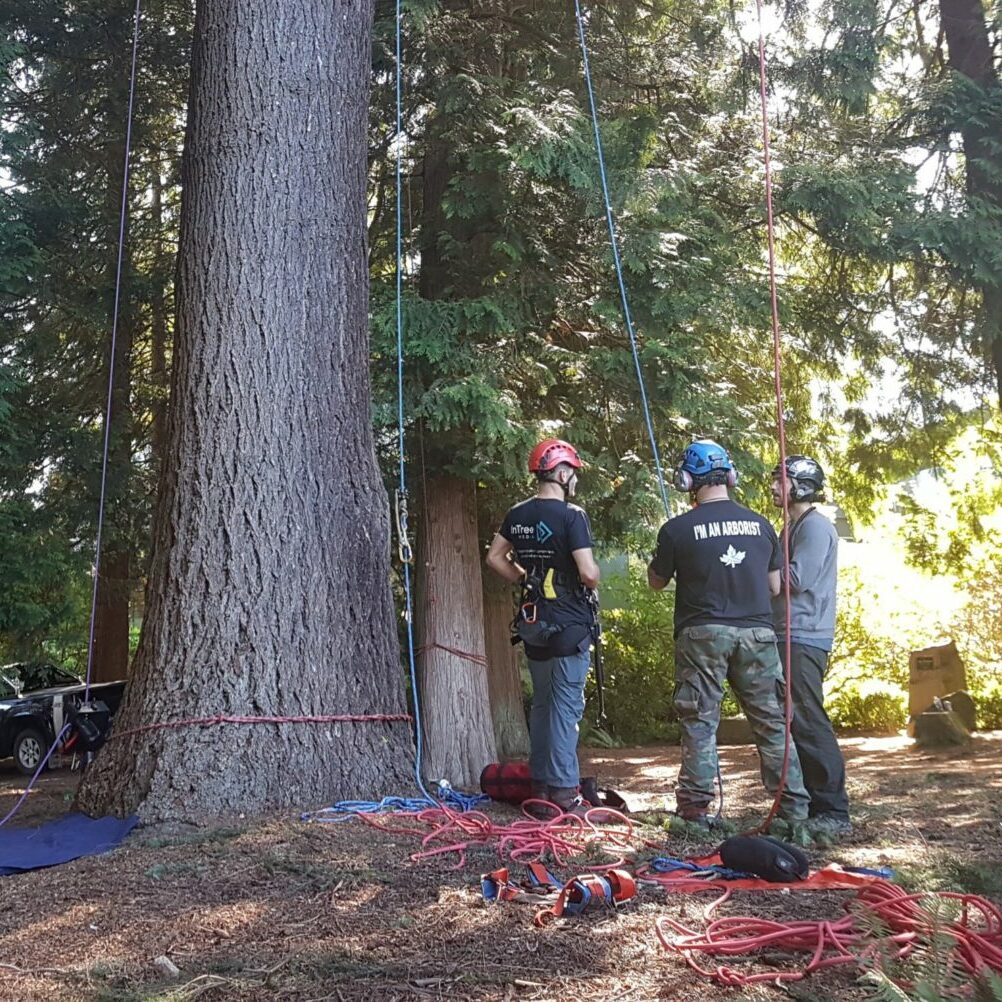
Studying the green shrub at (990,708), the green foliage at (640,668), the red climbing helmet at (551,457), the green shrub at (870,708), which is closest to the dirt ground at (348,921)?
the red climbing helmet at (551,457)

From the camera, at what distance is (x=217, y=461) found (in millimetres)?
5742

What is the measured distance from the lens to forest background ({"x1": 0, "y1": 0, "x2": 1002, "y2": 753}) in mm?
7984

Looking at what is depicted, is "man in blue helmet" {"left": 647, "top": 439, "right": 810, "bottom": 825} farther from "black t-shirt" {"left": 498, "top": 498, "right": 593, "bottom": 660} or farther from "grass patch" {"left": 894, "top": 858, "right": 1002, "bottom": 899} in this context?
"grass patch" {"left": 894, "top": 858, "right": 1002, "bottom": 899}

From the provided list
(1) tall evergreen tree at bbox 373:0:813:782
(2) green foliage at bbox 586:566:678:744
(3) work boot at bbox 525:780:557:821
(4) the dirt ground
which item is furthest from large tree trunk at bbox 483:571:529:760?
(4) the dirt ground

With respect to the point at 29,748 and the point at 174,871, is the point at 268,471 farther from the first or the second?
the point at 29,748

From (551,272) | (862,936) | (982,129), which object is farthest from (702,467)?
(982,129)

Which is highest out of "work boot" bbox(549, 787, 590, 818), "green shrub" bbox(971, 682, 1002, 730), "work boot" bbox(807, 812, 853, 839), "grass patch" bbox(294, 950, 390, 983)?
"green shrub" bbox(971, 682, 1002, 730)

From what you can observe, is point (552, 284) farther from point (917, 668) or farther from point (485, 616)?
point (917, 668)

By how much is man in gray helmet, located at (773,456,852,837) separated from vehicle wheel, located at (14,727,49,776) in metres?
9.01

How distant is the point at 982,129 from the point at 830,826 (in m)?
7.05

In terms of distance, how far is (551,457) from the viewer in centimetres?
625

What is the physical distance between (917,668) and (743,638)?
295 inches

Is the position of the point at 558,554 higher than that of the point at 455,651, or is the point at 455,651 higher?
the point at 558,554

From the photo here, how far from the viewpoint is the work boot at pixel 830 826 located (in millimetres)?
5206
